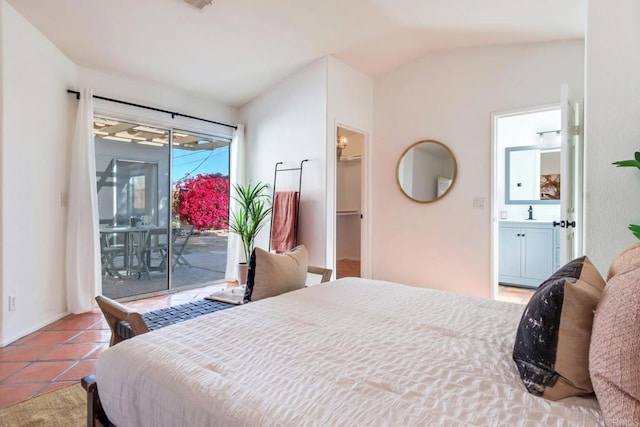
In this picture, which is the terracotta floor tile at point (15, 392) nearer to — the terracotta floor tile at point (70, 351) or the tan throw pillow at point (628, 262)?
the terracotta floor tile at point (70, 351)

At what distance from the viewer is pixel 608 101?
2.11 metres

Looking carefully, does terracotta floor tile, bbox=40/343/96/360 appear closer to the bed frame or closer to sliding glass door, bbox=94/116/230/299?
sliding glass door, bbox=94/116/230/299

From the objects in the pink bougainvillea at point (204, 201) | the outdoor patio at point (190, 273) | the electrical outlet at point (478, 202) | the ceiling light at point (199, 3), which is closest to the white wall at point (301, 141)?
the pink bougainvillea at point (204, 201)

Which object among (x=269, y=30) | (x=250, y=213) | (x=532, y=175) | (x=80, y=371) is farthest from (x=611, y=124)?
(x=80, y=371)

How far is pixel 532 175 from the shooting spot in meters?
4.78

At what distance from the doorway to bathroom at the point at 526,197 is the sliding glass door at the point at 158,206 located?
3404 mm

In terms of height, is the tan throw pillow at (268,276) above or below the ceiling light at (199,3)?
below

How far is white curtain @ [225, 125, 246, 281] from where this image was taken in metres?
4.66

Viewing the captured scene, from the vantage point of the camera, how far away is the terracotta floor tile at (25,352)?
2356 millimetres

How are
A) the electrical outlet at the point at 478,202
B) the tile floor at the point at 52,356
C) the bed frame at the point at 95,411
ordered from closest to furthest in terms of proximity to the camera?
the bed frame at the point at 95,411 → the tile floor at the point at 52,356 → the electrical outlet at the point at 478,202

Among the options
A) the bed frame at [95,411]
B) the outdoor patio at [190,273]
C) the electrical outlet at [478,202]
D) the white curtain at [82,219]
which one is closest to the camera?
the bed frame at [95,411]

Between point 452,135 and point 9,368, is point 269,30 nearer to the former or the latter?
point 452,135

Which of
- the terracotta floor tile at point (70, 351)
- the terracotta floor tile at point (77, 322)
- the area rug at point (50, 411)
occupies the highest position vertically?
the terracotta floor tile at point (77, 322)

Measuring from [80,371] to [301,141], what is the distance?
289 cm
